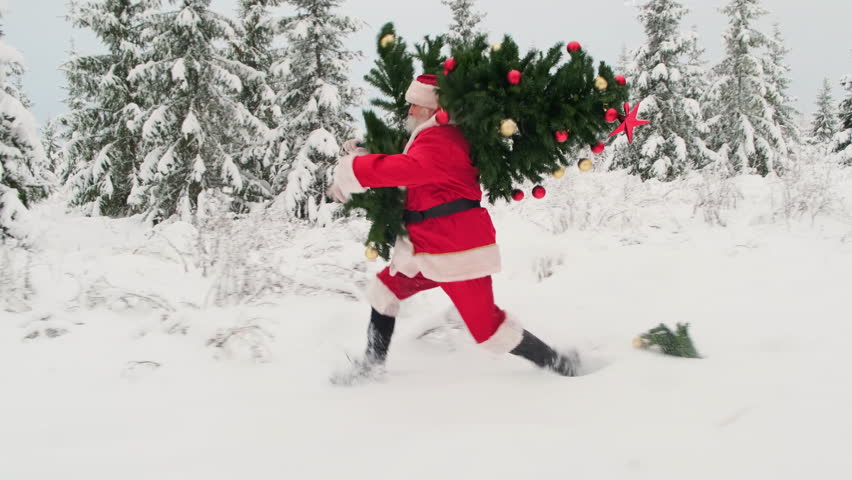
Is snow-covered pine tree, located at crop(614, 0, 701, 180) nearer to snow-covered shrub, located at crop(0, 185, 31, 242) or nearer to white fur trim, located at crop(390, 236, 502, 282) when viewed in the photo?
white fur trim, located at crop(390, 236, 502, 282)

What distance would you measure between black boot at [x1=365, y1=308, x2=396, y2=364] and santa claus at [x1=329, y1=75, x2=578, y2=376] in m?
0.31

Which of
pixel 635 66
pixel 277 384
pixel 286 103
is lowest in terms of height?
pixel 277 384

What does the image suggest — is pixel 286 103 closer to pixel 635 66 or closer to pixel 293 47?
pixel 293 47

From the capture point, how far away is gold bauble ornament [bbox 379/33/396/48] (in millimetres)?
2342

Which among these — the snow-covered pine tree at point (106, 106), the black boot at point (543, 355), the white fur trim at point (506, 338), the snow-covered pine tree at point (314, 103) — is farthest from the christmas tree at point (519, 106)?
the snow-covered pine tree at point (106, 106)

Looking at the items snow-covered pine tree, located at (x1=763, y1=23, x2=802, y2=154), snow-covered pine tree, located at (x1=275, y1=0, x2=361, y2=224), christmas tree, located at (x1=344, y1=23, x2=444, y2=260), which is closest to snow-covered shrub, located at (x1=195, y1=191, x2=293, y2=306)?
christmas tree, located at (x1=344, y1=23, x2=444, y2=260)

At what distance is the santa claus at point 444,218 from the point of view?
1963 mm

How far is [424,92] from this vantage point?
213cm

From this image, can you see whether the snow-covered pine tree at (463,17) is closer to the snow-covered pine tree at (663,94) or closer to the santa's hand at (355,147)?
the snow-covered pine tree at (663,94)

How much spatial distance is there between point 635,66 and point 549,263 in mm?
16998

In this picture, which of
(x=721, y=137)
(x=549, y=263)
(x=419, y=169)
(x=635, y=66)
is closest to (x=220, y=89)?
(x=549, y=263)

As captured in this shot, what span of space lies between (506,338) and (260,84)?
13945 mm

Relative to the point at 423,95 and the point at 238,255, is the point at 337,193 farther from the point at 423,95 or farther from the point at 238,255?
the point at 238,255

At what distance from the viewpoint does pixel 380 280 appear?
95.0 inches
